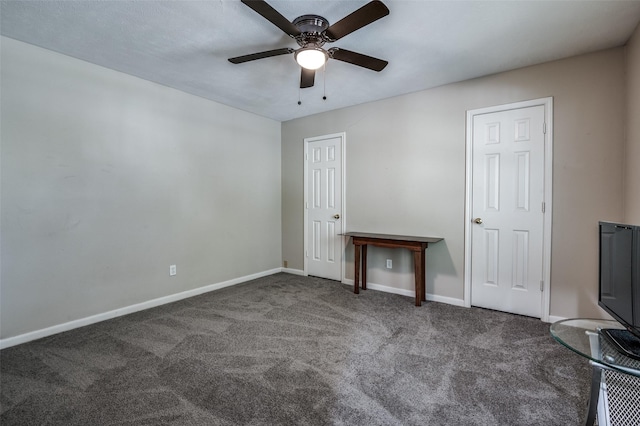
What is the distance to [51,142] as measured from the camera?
8.76ft

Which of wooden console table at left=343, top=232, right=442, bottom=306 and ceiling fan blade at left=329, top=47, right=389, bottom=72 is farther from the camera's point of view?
wooden console table at left=343, top=232, right=442, bottom=306

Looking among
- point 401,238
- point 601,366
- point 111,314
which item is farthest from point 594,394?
Answer: point 111,314

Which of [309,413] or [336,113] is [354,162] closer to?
[336,113]

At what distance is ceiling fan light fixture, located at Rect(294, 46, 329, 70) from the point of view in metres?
2.23

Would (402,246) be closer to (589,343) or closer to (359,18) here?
(589,343)

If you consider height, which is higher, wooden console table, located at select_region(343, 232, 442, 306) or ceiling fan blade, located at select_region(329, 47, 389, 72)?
ceiling fan blade, located at select_region(329, 47, 389, 72)

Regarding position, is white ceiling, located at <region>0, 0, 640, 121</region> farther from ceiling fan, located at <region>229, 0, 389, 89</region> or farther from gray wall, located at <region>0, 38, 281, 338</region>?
gray wall, located at <region>0, 38, 281, 338</region>

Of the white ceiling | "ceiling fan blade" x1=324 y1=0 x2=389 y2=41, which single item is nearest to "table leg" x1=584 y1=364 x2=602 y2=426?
"ceiling fan blade" x1=324 y1=0 x2=389 y2=41

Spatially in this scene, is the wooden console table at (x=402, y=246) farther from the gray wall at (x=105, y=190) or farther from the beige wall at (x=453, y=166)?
the gray wall at (x=105, y=190)

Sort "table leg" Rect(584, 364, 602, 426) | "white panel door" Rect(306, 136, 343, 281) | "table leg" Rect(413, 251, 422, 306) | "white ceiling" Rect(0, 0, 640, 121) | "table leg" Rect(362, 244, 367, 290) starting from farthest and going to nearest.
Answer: "white panel door" Rect(306, 136, 343, 281), "table leg" Rect(362, 244, 367, 290), "table leg" Rect(413, 251, 422, 306), "white ceiling" Rect(0, 0, 640, 121), "table leg" Rect(584, 364, 602, 426)

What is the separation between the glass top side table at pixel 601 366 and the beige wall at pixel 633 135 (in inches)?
56.5

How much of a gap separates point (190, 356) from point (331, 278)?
251cm

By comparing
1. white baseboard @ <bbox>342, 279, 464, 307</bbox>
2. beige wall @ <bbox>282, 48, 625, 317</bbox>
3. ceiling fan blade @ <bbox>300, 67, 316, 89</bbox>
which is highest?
ceiling fan blade @ <bbox>300, 67, 316, 89</bbox>

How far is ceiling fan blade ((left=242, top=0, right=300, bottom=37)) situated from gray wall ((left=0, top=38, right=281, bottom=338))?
2.12m
